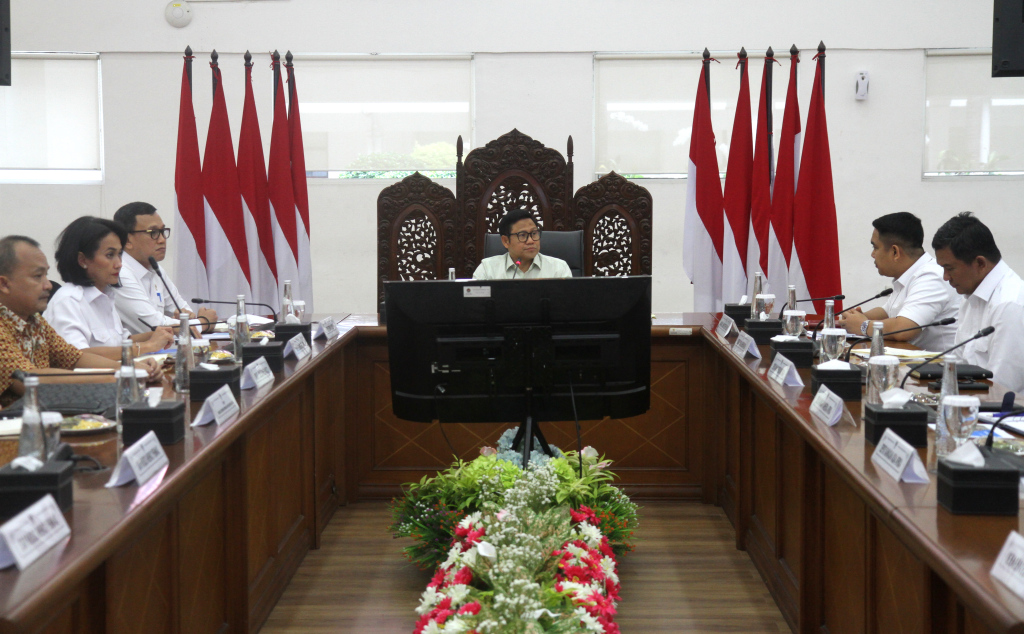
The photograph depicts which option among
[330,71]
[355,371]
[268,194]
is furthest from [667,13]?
[355,371]

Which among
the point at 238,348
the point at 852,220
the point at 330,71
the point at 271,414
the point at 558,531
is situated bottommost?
the point at 558,531

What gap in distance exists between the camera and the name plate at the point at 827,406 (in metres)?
2.05

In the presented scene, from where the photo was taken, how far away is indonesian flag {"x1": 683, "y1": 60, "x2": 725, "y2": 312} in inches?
202

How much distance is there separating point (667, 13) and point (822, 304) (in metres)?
2.44

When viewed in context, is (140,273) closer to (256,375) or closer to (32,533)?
(256,375)

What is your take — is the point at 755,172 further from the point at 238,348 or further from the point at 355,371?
the point at 238,348

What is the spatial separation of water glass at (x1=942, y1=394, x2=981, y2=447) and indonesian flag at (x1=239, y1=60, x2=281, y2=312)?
4.27m

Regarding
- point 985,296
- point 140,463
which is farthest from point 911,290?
point 140,463

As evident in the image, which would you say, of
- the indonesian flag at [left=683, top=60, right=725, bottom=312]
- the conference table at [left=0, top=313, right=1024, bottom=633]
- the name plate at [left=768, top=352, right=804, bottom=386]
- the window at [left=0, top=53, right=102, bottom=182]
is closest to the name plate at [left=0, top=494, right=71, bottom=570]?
the conference table at [left=0, top=313, right=1024, bottom=633]

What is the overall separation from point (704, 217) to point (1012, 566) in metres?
4.10

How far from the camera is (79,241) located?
10.8 ft

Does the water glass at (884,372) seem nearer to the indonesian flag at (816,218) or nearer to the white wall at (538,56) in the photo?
the indonesian flag at (816,218)

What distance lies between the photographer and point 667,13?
6238mm

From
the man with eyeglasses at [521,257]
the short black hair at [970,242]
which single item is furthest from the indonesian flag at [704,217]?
the short black hair at [970,242]
